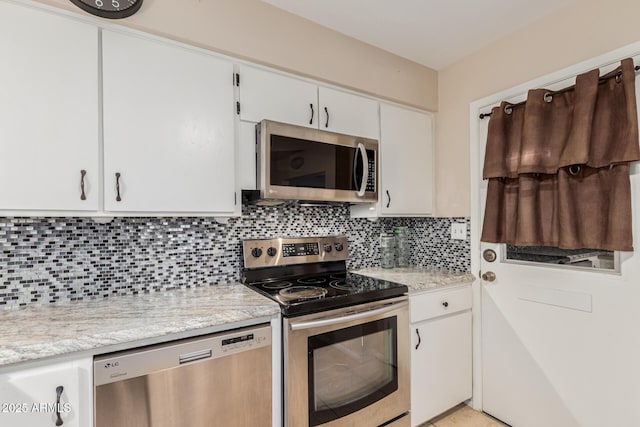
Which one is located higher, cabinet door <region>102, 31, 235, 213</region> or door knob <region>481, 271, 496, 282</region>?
cabinet door <region>102, 31, 235, 213</region>

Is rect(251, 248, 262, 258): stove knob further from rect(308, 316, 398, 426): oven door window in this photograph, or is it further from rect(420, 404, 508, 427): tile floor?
rect(420, 404, 508, 427): tile floor

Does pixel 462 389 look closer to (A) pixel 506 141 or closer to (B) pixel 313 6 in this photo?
(A) pixel 506 141

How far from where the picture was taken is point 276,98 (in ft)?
5.66

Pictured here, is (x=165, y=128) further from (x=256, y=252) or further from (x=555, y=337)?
(x=555, y=337)

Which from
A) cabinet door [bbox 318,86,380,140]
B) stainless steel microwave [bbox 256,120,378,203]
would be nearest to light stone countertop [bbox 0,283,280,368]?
stainless steel microwave [bbox 256,120,378,203]

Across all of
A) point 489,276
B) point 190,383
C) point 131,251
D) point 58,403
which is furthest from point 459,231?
point 58,403

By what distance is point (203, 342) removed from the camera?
1198 mm

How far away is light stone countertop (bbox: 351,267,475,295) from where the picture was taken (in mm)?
1869

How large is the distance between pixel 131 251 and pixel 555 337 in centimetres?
230

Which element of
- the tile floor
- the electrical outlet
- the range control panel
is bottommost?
the tile floor

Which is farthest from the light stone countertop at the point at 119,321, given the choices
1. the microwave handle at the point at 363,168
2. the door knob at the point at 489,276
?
the door knob at the point at 489,276

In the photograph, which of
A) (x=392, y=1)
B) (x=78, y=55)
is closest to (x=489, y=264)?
(x=392, y=1)

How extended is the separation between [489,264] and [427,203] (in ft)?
1.94

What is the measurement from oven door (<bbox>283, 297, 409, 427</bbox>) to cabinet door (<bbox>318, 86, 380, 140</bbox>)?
1.06 meters
